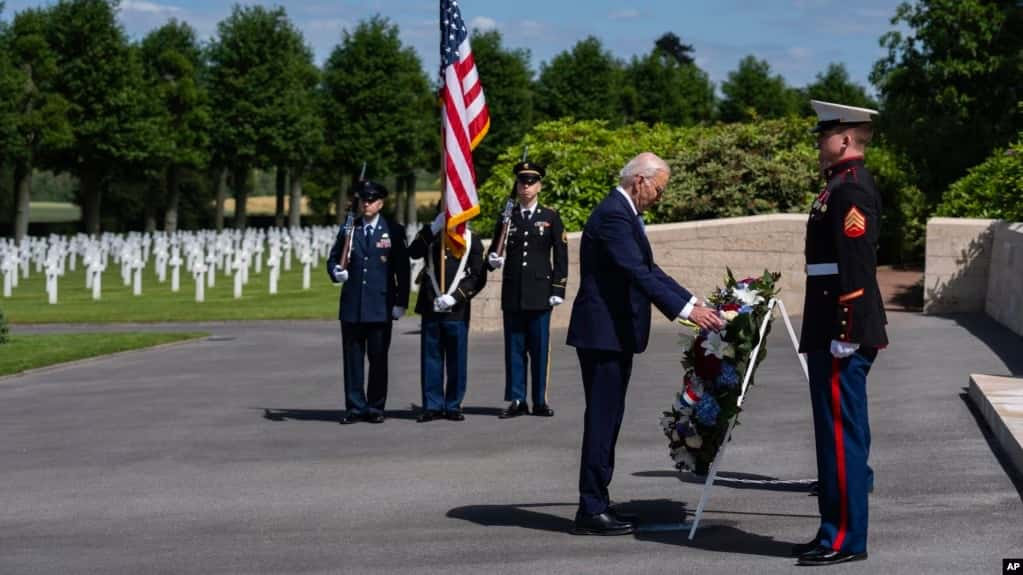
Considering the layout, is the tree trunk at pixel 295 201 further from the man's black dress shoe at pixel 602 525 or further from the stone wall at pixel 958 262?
the man's black dress shoe at pixel 602 525

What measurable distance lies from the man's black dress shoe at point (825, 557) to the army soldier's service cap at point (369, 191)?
596 centimetres

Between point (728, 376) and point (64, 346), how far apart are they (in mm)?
13286

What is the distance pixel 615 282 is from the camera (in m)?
7.35

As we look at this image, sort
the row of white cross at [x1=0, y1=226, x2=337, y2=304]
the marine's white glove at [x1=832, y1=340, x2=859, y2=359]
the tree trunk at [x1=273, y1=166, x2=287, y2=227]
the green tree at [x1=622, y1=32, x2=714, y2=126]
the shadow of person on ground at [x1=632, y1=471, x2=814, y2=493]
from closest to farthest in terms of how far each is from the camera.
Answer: the marine's white glove at [x1=832, y1=340, x2=859, y2=359] → the shadow of person on ground at [x1=632, y1=471, x2=814, y2=493] → the row of white cross at [x1=0, y1=226, x2=337, y2=304] → the tree trunk at [x1=273, y1=166, x2=287, y2=227] → the green tree at [x1=622, y1=32, x2=714, y2=126]

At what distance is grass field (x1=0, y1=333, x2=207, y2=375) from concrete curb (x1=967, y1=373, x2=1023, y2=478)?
10058 millimetres

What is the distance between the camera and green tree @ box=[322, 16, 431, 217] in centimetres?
6619

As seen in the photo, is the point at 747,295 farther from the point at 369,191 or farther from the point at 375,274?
the point at 369,191

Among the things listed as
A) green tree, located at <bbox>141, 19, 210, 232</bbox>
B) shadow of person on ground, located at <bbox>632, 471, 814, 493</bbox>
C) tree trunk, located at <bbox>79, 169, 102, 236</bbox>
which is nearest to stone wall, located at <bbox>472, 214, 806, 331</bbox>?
shadow of person on ground, located at <bbox>632, 471, 814, 493</bbox>

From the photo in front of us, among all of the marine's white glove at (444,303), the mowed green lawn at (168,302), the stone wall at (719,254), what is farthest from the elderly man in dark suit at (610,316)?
the mowed green lawn at (168,302)

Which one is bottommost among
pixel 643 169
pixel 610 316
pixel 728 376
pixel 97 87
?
pixel 728 376

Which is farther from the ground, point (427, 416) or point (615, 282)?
point (615, 282)

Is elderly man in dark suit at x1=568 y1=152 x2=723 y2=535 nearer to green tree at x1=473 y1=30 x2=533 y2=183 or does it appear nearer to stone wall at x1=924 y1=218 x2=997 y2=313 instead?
stone wall at x1=924 y1=218 x2=997 y2=313

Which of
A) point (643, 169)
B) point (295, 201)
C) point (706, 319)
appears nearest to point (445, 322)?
point (643, 169)

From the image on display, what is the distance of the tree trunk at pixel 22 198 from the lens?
47812mm
